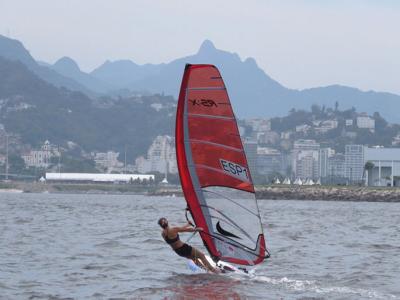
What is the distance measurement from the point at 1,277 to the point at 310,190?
110 meters

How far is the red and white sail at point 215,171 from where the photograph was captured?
2230 centimetres

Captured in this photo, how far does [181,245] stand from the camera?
23344 mm

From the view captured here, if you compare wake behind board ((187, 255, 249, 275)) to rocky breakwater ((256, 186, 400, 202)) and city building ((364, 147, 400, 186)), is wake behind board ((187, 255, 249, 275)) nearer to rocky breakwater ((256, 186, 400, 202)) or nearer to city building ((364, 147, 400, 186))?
rocky breakwater ((256, 186, 400, 202))

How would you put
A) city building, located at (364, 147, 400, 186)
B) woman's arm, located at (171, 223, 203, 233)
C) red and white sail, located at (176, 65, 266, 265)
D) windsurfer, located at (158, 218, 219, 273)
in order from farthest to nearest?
city building, located at (364, 147, 400, 186)
windsurfer, located at (158, 218, 219, 273)
woman's arm, located at (171, 223, 203, 233)
red and white sail, located at (176, 65, 266, 265)

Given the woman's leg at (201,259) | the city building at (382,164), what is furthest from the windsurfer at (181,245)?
the city building at (382,164)

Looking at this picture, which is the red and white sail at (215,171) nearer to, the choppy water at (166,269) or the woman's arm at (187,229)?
the woman's arm at (187,229)

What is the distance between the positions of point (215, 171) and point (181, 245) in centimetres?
172

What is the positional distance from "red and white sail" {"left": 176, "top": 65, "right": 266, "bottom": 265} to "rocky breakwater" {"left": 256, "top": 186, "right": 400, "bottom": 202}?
97.5m

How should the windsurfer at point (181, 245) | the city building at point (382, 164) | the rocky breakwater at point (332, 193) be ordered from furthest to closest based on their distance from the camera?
the city building at point (382, 164), the rocky breakwater at point (332, 193), the windsurfer at point (181, 245)

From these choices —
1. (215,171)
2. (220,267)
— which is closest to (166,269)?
(220,267)

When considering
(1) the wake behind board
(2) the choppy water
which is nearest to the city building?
(2) the choppy water

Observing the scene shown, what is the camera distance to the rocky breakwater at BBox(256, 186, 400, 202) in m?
122

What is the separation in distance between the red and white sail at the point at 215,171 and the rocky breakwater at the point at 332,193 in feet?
320

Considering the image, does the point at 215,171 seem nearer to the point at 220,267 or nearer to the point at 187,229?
the point at 187,229
